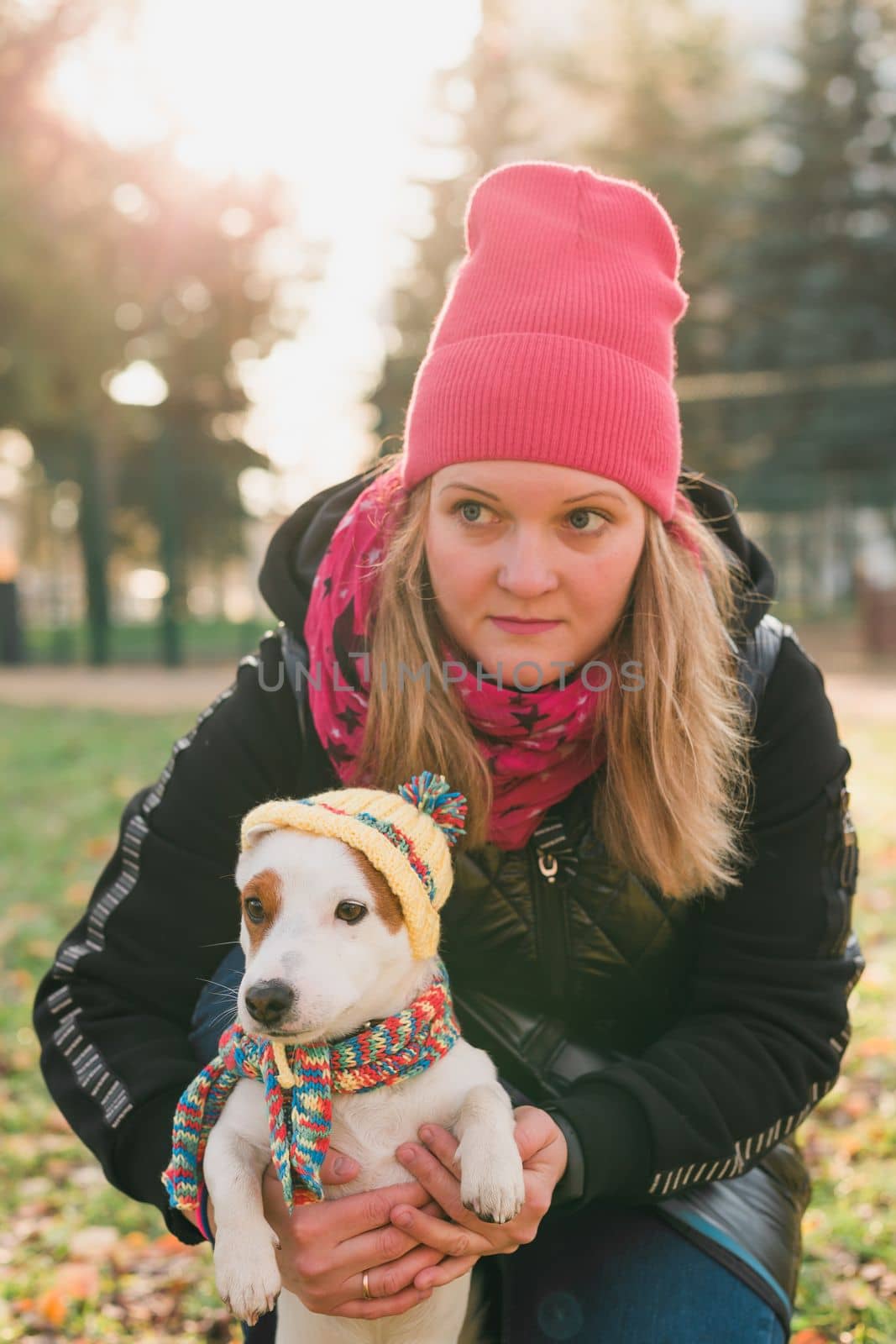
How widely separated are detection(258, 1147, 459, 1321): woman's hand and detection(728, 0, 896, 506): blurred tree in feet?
73.3

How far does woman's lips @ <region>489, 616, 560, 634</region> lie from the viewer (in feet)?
6.68

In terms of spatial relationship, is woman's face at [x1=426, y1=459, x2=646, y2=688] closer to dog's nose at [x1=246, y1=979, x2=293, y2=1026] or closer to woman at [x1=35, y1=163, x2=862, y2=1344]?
woman at [x1=35, y1=163, x2=862, y2=1344]

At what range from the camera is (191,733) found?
2344 mm

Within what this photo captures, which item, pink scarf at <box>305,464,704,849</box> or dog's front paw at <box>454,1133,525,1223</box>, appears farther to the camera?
pink scarf at <box>305,464,704,849</box>

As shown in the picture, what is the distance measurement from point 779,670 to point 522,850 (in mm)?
611

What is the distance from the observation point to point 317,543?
244 cm

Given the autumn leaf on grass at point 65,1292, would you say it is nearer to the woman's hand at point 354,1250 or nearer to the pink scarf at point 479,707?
the woman's hand at point 354,1250

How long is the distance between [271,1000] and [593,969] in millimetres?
865

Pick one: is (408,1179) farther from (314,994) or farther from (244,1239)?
(314,994)

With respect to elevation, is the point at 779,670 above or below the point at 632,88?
below

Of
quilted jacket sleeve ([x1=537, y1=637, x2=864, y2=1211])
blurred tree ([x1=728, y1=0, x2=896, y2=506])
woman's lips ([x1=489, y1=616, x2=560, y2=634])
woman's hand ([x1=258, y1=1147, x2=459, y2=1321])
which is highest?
blurred tree ([x1=728, y1=0, x2=896, y2=506])

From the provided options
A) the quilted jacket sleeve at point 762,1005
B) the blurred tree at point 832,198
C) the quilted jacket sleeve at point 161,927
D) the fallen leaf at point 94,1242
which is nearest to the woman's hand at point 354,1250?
the quilted jacket sleeve at point 762,1005

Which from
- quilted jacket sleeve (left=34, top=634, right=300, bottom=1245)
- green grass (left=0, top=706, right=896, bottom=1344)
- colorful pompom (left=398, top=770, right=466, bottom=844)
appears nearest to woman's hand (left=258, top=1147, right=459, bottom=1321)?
quilted jacket sleeve (left=34, top=634, right=300, bottom=1245)

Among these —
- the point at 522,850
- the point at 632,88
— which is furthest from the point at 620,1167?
the point at 632,88
